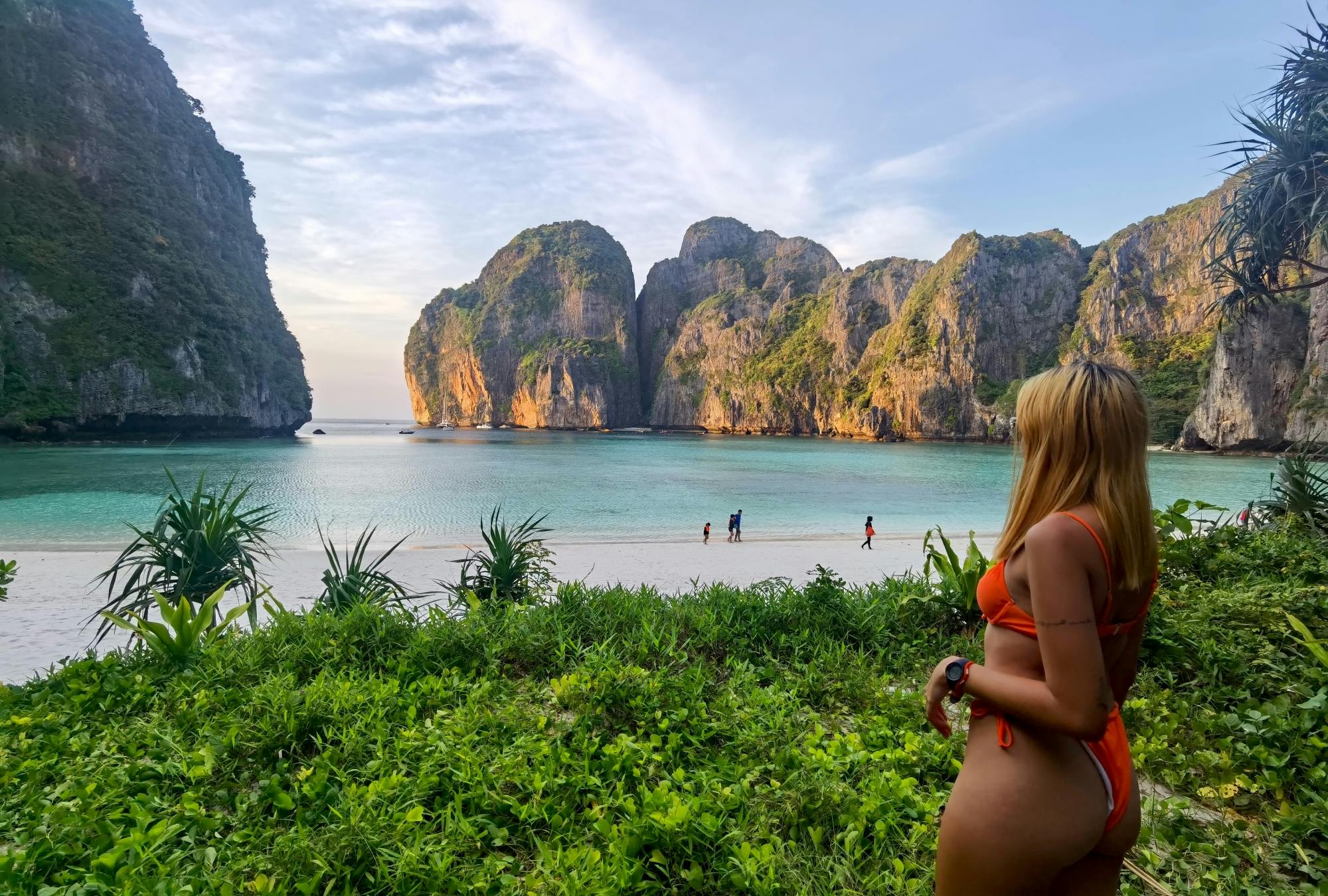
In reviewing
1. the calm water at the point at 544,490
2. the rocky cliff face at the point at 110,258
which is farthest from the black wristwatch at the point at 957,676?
the rocky cliff face at the point at 110,258

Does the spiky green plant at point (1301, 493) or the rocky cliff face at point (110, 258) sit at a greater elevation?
the rocky cliff face at point (110, 258)

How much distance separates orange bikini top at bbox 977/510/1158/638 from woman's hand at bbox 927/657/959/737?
0.45 feet

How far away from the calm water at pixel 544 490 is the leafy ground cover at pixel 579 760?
5557mm

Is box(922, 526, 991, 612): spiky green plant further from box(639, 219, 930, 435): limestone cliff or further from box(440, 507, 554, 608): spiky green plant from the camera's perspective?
box(639, 219, 930, 435): limestone cliff

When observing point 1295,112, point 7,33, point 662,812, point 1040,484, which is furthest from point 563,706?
point 7,33

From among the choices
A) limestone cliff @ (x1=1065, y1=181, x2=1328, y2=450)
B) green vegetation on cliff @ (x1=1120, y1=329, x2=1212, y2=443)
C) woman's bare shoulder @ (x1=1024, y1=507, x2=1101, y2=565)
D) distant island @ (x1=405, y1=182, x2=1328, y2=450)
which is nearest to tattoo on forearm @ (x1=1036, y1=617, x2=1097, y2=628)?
woman's bare shoulder @ (x1=1024, y1=507, x2=1101, y2=565)

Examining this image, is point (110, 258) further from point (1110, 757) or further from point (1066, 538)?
point (1110, 757)

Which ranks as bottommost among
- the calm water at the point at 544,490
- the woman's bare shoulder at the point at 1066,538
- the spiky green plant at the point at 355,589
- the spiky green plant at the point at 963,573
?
the calm water at the point at 544,490

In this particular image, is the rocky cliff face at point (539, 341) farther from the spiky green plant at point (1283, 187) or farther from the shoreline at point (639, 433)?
the spiky green plant at point (1283, 187)

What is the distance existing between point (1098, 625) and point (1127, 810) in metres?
0.43

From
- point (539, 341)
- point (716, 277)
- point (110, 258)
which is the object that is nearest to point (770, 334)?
point (716, 277)

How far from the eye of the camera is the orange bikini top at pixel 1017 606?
1.19 m

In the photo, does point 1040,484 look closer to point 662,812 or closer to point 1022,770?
point 1022,770

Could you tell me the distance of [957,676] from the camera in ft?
4.41
